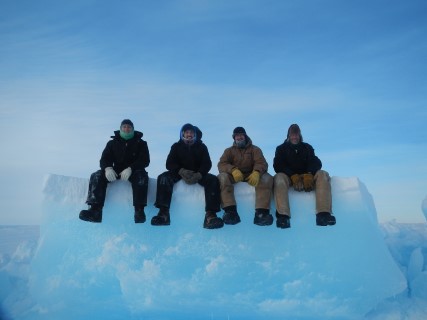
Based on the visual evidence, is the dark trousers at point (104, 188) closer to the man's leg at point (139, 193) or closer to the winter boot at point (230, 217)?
the man's leg at point (139, 193)

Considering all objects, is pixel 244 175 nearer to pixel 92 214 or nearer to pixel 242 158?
pixel 242 158

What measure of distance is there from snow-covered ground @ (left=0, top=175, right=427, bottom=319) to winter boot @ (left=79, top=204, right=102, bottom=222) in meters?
0.44

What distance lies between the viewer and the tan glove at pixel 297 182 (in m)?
4.96

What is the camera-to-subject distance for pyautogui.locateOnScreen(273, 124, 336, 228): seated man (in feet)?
15.3

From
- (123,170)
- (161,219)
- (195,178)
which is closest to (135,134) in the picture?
(123,170)

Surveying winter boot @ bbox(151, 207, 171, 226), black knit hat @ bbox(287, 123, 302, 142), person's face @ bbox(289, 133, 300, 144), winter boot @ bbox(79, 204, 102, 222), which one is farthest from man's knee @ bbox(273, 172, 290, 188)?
winter boot @ bbox(79, 204, 102, 222)

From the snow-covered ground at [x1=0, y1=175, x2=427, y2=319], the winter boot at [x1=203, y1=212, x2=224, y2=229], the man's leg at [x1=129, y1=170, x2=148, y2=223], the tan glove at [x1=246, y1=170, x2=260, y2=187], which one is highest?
the tan glove at [x1=246, y1=170, x2=260, y2=187]

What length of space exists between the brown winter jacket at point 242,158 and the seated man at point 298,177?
0.28 meters

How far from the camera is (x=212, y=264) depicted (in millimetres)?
5172

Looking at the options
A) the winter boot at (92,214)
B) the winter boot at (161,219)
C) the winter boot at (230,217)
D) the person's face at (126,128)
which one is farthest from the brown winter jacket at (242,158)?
the winter boot at (92,214)

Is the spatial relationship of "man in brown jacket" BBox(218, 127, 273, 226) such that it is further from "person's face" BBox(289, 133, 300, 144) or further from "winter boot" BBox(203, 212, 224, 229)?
"person's face" BBox(289, 133, 300, 144)

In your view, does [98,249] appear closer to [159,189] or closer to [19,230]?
[159,189]

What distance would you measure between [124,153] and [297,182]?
85.6 inches

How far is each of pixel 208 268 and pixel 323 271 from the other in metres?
1.45
